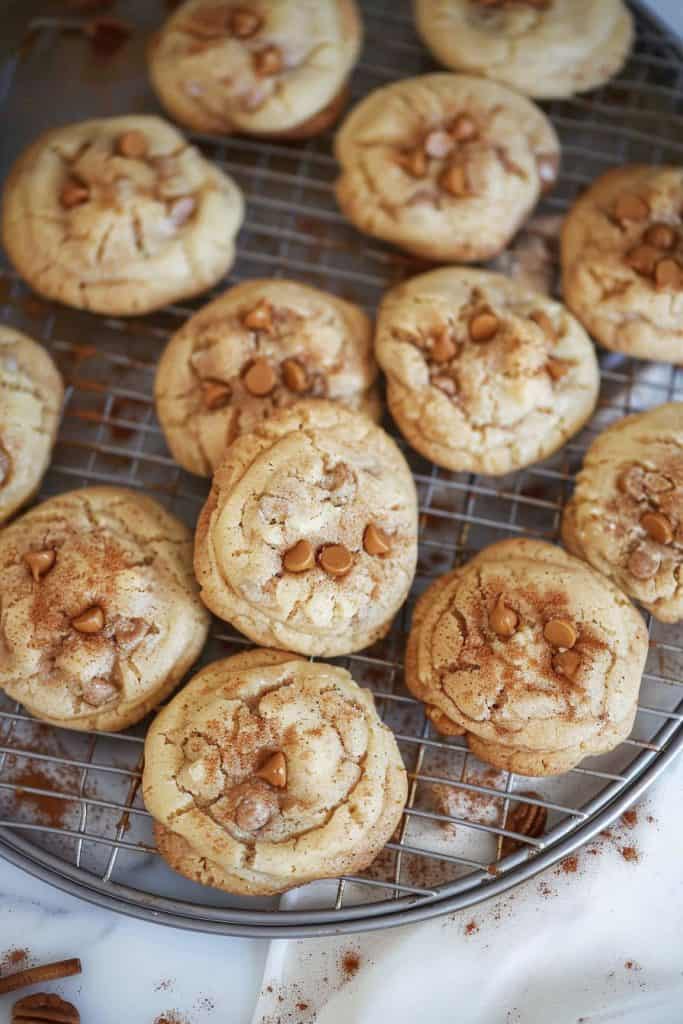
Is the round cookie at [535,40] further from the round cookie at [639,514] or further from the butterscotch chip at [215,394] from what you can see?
the butterscotch chip at [215,394]

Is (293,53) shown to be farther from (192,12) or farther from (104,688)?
(104,688)

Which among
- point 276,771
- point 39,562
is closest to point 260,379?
point 39,562

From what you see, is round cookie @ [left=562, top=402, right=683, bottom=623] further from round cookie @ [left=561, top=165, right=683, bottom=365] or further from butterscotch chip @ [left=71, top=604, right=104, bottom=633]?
butterscotch chip @ [left=71, top=604, right=104, bottom=633]

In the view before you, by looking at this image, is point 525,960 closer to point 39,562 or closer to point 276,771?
point 276,771

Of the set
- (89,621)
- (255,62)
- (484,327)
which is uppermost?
(255,62)

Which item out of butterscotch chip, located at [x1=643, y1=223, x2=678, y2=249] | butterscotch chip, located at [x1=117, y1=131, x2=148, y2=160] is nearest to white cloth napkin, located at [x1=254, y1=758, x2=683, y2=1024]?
butterscotch chip, located at [x1=643, y1=223, x2=678, y2=249]

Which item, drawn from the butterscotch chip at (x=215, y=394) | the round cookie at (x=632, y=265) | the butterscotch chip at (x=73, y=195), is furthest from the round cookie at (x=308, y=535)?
the butterscotch chip at (x=73, y=195)
